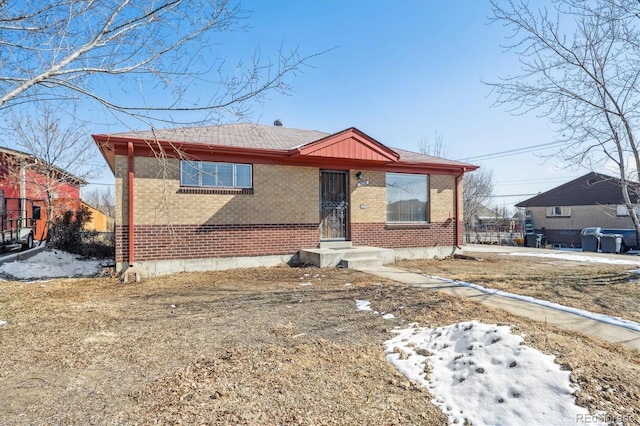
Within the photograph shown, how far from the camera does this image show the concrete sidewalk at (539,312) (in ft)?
13.0

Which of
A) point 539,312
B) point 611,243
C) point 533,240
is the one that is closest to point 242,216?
point 539,312

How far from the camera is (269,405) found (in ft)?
8.57

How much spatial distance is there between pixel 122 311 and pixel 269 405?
376cm

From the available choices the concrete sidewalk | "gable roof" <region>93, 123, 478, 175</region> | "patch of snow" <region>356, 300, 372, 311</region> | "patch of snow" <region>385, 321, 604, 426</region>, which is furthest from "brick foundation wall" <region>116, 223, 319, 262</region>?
"patch of snow" <region>385, 321, 604, 426</region>

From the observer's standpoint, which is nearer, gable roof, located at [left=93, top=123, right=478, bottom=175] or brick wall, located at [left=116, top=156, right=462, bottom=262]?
gable roof, located at [left=93, top=123, right=478, bottom=175]

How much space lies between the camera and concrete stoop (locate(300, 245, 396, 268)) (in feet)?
30.0

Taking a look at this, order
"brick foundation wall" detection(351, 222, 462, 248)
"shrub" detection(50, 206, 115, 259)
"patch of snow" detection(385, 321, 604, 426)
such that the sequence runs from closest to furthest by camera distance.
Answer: "patch of snow" detection(385, 321, 604, 426) → "brick foundation wall" detection(351, 222, 462, 248) → "shrub" detection(50, 206, 115, 259)

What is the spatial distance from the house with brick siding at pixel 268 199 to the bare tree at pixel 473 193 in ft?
61.3

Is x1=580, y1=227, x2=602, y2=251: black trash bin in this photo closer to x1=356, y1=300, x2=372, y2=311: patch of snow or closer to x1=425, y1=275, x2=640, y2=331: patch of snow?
x1=425, y1=275, x2=640, y2=331: patch of snow

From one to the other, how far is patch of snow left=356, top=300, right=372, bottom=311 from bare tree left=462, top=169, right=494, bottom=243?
82.5ft

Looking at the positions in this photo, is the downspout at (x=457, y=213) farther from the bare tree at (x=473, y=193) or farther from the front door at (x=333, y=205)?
the bare tree at (x=473, y=193)

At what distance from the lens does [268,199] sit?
9.62 m

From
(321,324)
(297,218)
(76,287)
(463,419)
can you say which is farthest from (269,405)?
(297,218)

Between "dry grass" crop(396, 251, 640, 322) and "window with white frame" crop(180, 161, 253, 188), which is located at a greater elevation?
"window with white frame" crop(180, 161, 253, 188)
